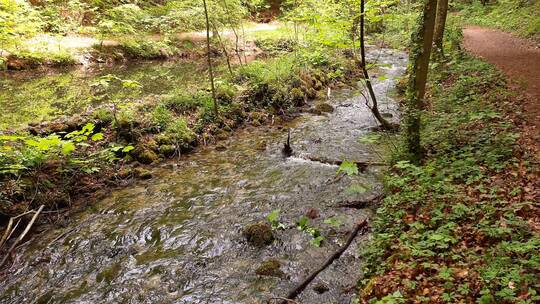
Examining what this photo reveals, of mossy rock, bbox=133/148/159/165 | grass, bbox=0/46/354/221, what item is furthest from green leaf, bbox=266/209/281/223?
mossy rock, bbox=133/148/159/165

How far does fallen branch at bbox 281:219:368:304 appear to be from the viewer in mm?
5145

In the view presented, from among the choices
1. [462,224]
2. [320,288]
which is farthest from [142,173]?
[462,224]

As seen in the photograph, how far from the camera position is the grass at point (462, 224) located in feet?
13.4

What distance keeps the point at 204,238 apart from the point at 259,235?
115cm

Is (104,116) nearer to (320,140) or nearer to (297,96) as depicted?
(320,140)

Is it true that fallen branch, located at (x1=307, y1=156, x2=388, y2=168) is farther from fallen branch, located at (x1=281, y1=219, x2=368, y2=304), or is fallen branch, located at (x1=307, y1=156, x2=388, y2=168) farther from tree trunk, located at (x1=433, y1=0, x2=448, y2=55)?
tree trunk, located at (x1=433, y1=0, x2=448, y2=55)

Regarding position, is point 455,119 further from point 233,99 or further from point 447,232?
point 233,99

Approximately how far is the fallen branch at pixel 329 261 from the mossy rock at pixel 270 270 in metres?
0.45

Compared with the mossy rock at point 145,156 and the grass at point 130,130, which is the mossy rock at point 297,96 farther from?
the mossy rock at point 145,156

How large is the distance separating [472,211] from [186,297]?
4696 mm

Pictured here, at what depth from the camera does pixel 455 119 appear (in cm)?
903

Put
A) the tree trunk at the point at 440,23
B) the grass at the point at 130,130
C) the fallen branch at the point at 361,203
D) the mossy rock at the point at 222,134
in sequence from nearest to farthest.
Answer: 1. the fallen branch at the point at 361,203
2. the grass at the point at 130,130
3. the mossy rock at the point at 222,134
4. the tree trunk at the point at 440,23

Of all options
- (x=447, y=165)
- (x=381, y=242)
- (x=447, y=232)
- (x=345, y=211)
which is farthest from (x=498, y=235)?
(x=345, y=211)

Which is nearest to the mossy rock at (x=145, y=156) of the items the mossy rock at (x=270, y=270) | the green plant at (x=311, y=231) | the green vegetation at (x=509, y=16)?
the green plant at (x=311, y=231)
